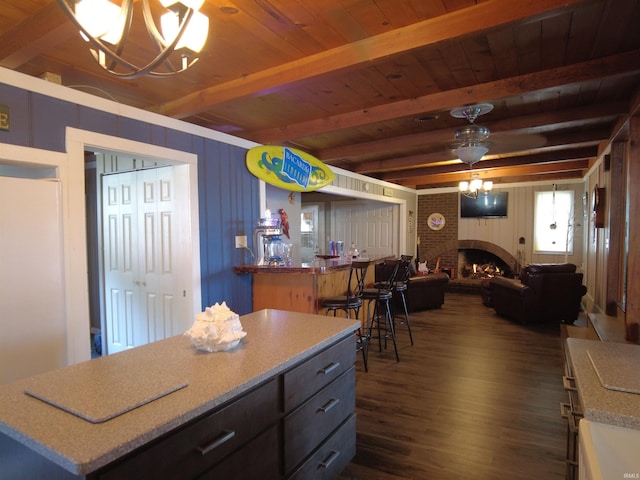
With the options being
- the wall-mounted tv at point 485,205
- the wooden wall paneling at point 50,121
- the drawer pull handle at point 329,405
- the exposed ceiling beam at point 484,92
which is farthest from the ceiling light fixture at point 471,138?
the wall-mounted tv at point 485,205

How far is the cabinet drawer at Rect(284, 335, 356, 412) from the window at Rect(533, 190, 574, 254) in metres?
7.67

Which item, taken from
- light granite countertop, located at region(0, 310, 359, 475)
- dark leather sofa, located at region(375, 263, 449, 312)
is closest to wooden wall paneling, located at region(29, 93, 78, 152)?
light granite countertop, located at region(0, 310, 359, 475)

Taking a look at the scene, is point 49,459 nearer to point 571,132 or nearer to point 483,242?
point 571,132

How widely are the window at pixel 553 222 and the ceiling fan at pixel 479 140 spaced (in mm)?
5402

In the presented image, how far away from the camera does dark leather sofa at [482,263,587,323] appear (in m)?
5.34

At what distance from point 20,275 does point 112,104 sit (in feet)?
4.28

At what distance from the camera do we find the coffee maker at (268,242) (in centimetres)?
392

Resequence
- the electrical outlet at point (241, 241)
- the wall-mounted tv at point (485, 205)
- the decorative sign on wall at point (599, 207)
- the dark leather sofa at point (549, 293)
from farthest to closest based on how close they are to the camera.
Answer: the wall-mounted tv at point (485, 205)
the dark leather sofa at point (549, 293)
the decorative sign on wall at point (599, 207)
the electrical outlet at point (241, 241)

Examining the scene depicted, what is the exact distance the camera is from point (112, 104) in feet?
8.81

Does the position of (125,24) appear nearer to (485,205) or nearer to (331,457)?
(331,457)

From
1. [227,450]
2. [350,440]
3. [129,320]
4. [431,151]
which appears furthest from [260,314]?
[431,151]

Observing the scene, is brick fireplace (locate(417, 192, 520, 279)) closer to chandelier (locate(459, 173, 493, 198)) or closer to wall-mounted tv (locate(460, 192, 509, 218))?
wall-mounted tv (locate(460, 192, 509, 218))

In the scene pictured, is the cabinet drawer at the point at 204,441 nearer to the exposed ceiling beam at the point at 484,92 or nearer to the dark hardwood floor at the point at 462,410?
the dark hardwood floor at the point at 462,410

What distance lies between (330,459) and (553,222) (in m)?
8.06
